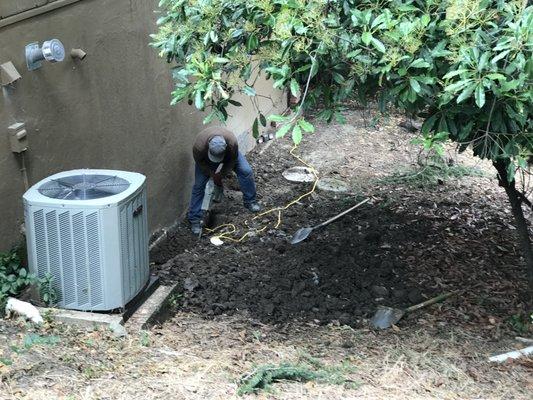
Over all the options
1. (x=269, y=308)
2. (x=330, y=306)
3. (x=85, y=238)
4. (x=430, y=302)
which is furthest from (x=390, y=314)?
(x=85, y=238)

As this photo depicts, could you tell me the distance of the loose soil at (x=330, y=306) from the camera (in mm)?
4340

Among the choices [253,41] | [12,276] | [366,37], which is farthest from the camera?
[12,276]

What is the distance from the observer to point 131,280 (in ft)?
18.4

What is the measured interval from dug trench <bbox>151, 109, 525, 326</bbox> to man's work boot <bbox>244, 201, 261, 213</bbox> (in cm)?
7

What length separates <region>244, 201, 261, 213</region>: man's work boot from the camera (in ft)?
29.3

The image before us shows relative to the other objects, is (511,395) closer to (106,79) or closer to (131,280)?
(131,280)

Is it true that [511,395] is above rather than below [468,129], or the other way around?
below

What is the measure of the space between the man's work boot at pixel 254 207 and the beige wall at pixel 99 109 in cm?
75

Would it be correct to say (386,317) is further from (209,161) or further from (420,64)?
(209,161)

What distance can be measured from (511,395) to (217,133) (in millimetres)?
4718

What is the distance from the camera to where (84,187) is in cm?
547

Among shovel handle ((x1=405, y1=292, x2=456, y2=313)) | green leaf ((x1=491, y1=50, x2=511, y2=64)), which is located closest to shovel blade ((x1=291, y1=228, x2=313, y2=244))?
shovel handle ((x1=405, y1=292, x2=456, y2=313))

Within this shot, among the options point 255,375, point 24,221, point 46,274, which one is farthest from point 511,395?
point 24,221

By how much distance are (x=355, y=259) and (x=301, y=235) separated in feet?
2.40
